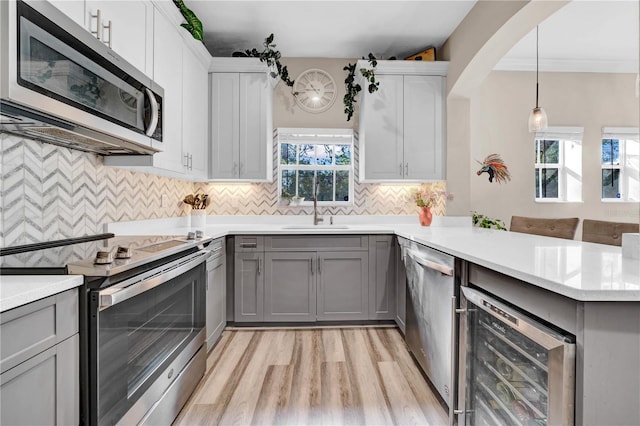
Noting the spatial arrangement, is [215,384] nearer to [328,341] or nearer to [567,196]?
[328,341]

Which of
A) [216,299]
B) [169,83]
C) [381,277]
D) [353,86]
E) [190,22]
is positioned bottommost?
[216,299]

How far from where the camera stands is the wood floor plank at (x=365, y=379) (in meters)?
1.85

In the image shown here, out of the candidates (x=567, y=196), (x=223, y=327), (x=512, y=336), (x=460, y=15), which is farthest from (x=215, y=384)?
(x=567, y=196)

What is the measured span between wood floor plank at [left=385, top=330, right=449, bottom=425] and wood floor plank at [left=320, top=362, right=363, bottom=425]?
38 centimetres

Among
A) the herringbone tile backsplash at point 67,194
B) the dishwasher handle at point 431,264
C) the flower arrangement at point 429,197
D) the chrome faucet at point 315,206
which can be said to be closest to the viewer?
the herringbone tile backsplash at point 67,194

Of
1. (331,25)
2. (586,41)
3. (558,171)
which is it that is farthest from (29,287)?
(558,171)

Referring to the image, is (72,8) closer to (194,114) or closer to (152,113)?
(152,113)

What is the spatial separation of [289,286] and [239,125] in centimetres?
167

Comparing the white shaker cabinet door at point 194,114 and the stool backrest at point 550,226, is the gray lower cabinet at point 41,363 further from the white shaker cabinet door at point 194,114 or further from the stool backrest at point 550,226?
the stool backrest at point 550,226

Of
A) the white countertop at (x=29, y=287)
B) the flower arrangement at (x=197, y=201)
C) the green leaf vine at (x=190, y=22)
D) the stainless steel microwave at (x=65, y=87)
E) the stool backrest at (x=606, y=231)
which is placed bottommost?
the white countertop at (x=29, y=287)

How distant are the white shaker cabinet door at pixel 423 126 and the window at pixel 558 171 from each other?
185cm

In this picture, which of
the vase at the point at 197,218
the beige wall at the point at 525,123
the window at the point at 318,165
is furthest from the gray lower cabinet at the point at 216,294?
the beige wall at the point at 525,123

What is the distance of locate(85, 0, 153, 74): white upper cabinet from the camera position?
1659 millimetres

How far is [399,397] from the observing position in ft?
6.63
